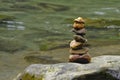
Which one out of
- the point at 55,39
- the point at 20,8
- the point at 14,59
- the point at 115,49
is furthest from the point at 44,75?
the point at 20,8

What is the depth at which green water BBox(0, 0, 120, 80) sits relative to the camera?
10.6 metres

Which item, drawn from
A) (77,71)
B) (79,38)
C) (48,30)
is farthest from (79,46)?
(48,30)

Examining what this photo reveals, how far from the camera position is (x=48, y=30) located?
14.6 metres

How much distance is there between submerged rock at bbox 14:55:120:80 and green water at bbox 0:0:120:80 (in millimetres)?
2537

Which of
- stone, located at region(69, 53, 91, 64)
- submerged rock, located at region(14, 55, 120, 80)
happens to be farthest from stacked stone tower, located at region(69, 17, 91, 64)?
submerged rock, located at region(14, 55, 120, 80)

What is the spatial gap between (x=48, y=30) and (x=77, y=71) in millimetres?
8473

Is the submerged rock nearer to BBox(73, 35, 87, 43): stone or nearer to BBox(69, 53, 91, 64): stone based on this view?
BBox(69, 53, 91, 64): stone

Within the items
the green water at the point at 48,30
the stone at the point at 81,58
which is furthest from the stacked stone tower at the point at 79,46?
the green water at the point at 48,30

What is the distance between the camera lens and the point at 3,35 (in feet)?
44.3

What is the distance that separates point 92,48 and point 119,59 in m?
5.00

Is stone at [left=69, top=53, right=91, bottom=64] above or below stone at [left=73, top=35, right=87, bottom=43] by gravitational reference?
below

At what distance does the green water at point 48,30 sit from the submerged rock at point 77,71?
8.32ft

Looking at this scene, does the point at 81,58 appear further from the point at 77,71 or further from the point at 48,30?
the point at 48,30

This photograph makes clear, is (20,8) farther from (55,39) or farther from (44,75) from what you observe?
(44,75)
